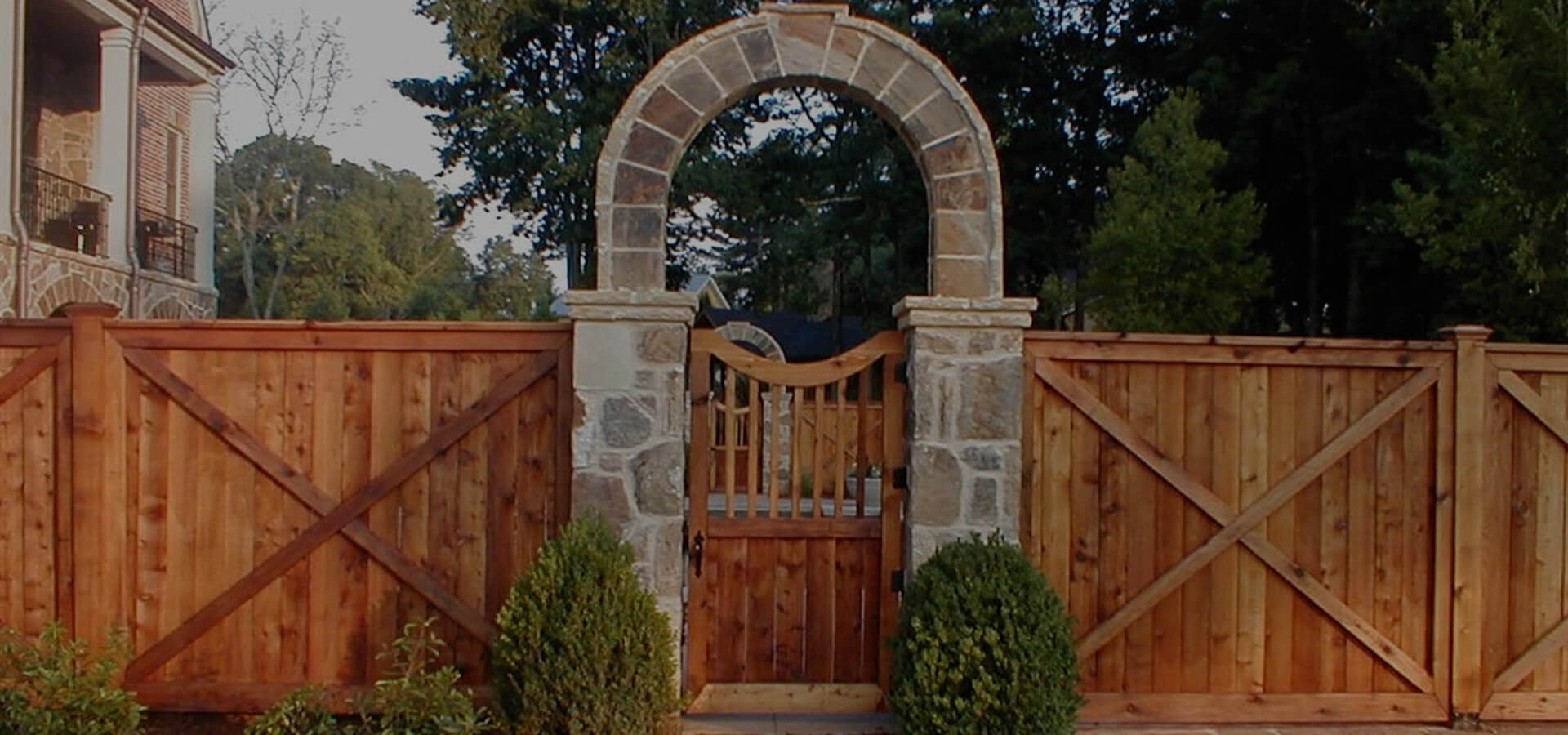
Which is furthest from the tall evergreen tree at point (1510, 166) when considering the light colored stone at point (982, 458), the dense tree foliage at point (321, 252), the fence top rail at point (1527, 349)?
the dense tree foliage at point (321, 252)

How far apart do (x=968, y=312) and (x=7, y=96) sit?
35.4 ft

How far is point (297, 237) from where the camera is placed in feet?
104

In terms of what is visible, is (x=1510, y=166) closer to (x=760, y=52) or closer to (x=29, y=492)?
(x=760, y=52)

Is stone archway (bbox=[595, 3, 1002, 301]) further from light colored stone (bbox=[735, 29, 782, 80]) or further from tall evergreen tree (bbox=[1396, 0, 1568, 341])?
tall evergreen tree (bbox=[1396, 0, 1568, 341])

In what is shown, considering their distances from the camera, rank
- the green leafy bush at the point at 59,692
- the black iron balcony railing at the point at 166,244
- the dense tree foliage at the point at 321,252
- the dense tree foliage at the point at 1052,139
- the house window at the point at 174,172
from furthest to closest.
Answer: the dense tree foliage at the point at 321,252 → the house window at the point at 174,172 → the black iron balcony railing at the point at 166,244 → the dense tree foliage at the point at 1052,139 → the green leafy bush at the point at 59,692

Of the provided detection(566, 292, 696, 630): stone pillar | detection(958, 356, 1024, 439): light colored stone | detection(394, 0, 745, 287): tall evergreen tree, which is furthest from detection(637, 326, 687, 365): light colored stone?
detection(394, 0, 745, 287): tall evergreen tree

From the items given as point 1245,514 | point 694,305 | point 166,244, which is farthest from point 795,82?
point 166,244

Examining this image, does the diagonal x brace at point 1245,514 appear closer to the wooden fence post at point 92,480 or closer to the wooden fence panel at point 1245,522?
the wooden fence panel at point 1245,522

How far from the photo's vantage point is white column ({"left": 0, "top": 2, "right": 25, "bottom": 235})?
37.7ft

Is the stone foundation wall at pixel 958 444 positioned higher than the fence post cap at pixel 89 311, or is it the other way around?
the fence post cap at pixel 89 311

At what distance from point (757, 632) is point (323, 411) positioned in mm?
2183

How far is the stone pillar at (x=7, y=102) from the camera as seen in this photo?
11.5 metres

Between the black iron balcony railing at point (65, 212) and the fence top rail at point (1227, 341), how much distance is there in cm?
1212

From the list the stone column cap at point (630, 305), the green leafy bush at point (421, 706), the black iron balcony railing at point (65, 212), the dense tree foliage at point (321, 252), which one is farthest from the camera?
the dense tree foliage at point (321, 252)
